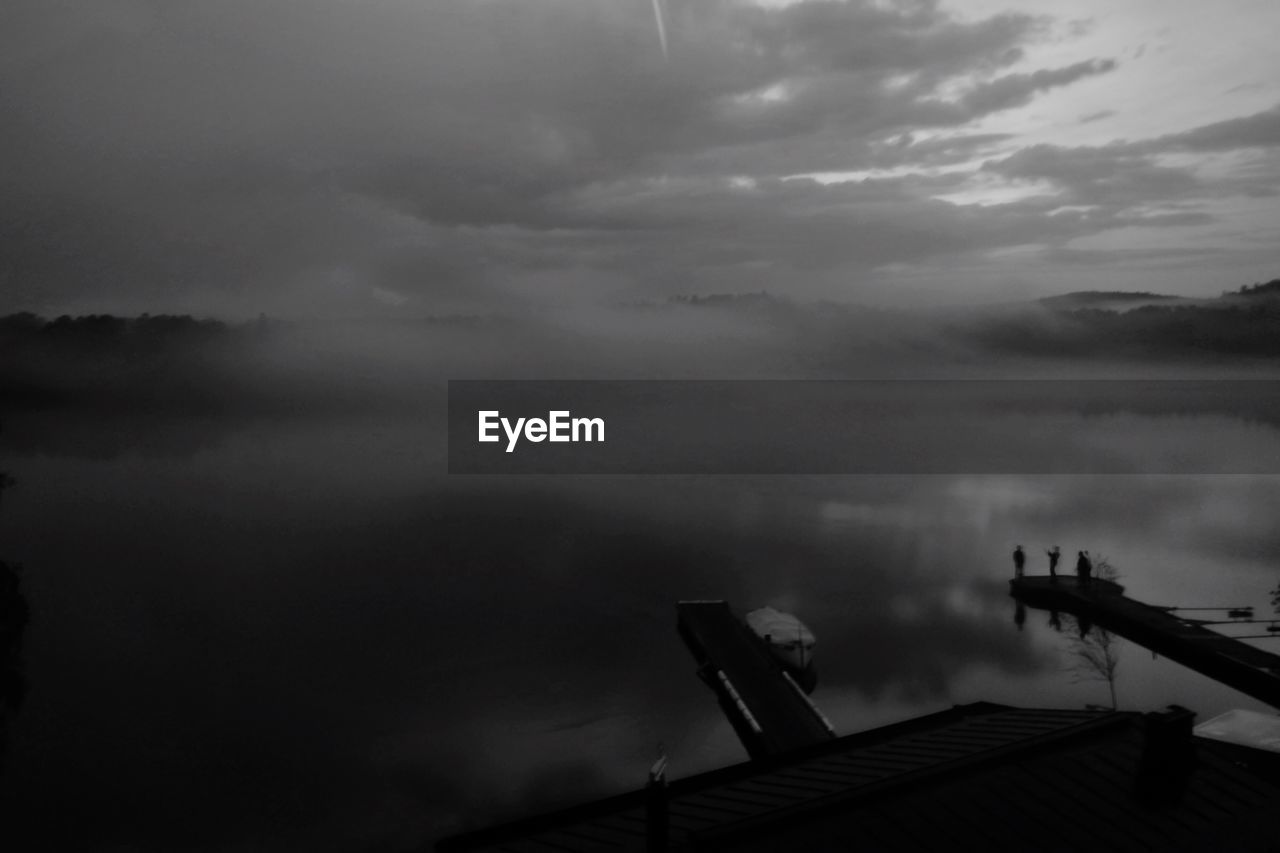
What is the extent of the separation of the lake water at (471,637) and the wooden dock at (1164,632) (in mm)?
1098

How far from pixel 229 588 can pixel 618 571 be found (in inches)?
1393

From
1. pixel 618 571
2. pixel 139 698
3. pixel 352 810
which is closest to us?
pixel 352 810

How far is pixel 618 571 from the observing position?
273 feet

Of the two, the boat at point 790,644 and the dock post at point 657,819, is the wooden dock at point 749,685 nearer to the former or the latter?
the boat at point 790,644

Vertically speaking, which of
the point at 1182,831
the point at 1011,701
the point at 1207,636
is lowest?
the point at 1011,701

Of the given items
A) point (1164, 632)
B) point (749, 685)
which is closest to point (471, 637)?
point (749, 685)

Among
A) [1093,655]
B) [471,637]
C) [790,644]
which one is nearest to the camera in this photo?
[790,644]

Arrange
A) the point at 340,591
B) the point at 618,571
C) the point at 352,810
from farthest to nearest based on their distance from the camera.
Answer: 1. the point at 618,571
2. the point at 340,591
3. the point at 352,810

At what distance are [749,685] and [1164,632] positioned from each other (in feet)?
78.7

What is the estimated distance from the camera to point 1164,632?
4841 centimetres

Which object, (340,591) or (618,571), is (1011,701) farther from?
(340,591)

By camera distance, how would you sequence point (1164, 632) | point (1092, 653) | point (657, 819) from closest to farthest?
point (657, 819) < point (1164, 632) < point (1092, 653)

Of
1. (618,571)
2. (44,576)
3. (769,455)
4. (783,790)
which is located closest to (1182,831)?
(783,790)

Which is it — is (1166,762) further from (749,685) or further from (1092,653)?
(1092,653)
